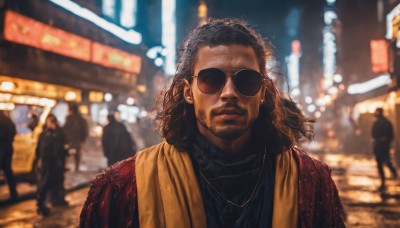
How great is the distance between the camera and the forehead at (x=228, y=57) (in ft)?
7.96

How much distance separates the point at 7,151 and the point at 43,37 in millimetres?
7284

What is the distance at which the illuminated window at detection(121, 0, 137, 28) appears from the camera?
29484 mm

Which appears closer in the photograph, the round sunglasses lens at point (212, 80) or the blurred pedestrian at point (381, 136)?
the round sunglasses lens at point (212, 80)

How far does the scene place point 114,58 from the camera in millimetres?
22625

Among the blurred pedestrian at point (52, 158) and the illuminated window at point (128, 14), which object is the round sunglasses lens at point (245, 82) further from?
the illuminated window at point (128, 14)

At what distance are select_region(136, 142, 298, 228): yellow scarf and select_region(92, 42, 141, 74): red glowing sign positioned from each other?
18930 millimetres

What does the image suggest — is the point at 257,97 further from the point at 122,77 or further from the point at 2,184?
the point at 122,77

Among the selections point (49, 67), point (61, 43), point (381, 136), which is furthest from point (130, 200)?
point (61, 43)

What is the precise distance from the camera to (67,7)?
19.1m

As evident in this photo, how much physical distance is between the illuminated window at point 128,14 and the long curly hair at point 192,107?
1089 inches

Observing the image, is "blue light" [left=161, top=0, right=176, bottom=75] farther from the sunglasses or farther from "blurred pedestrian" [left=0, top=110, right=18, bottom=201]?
the sunglasses

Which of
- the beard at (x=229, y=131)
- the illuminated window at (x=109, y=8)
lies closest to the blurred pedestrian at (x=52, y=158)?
the beard at (x=229, y=131)

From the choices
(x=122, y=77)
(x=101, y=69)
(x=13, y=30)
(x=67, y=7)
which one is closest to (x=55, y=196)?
(x=13, y=30)

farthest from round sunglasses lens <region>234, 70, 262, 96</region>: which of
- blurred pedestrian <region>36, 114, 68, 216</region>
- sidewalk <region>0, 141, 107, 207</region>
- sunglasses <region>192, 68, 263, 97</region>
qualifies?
blurred pedestrian <region>36, 114, 68, 216</region>
